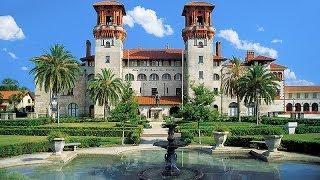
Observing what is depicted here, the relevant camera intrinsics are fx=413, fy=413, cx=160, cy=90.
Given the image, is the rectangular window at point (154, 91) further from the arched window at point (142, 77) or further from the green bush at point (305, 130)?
the green bush at point (305, 130)

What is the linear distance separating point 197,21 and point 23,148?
52.8m

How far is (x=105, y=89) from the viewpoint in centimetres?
6894

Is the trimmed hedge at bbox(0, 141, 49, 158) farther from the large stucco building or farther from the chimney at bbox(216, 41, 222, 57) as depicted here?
the chimney at bbox(216, 41, 222, 57)

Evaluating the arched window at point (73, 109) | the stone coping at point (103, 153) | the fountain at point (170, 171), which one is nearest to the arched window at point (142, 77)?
the arched window at point (73, 109)

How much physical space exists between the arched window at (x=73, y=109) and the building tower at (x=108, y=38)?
867 cm

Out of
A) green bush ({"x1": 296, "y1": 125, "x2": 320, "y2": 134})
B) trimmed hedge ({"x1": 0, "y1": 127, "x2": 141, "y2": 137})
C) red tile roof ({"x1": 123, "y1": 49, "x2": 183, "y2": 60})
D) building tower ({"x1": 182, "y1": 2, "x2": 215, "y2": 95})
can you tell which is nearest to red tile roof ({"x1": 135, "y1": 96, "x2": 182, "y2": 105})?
building tower ({"x1": 182, "y1": 2, "x2": 215, "y2": 95})

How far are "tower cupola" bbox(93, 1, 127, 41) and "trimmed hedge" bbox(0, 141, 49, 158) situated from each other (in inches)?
1823

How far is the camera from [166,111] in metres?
77.0

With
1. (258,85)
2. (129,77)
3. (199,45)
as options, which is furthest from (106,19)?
(258,85)

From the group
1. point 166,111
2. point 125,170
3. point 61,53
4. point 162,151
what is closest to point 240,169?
Answer: point 125,170

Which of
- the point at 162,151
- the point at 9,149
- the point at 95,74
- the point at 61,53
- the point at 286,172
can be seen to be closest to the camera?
the point at 286,172

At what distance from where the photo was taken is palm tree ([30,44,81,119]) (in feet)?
207

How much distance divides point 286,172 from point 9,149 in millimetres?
18588

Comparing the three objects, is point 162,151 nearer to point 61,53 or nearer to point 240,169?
point 240,169
